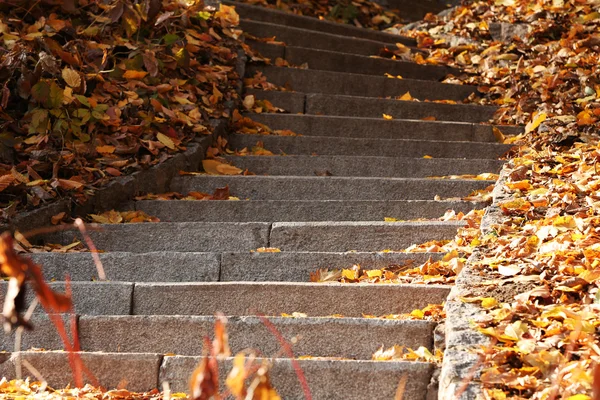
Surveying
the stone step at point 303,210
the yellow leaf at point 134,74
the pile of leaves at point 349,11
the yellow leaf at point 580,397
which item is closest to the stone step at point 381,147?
the yellow leaf at point 134,74

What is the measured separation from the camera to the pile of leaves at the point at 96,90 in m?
4.82

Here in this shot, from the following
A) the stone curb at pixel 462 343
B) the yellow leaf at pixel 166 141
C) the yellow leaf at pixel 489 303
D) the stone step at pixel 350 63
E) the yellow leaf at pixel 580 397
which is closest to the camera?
the yellow leaf at pixel 580 397

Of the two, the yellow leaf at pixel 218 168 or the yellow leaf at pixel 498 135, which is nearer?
the yellow leaf at pixel 218 168

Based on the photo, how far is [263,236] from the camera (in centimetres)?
426

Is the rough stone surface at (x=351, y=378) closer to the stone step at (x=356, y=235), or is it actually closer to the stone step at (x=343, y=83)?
the stone step at (x=356, y=235)

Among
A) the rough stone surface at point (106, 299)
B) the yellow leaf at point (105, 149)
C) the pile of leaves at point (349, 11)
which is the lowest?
the rough stone surface at point (106, 299)

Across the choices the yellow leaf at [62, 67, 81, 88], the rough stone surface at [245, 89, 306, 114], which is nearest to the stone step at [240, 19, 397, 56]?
the rough stone surface at [245, 89, 306, 114]

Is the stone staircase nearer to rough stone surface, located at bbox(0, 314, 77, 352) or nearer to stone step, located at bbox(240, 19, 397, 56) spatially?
rough stone surface, located at bbox(0, 314, 77, 352)

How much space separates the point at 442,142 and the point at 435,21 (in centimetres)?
293

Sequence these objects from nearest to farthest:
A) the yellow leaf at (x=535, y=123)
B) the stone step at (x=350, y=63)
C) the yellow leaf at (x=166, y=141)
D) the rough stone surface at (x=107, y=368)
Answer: the rough stone surface at (x=107, y=368), the yellow leaf at (x=166, y=141), the yellow leaf at (x=535, y=123), the stone step at (x=350, y=63)

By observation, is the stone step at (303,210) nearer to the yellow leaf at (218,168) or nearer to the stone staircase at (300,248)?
the stone staircase at (300,248)

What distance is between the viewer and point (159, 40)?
19.7ft

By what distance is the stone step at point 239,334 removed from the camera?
313cm

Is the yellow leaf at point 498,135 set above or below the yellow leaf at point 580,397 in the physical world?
above
